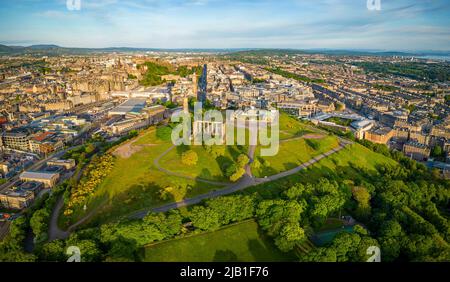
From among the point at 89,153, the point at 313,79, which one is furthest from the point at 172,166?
the point at 313,79

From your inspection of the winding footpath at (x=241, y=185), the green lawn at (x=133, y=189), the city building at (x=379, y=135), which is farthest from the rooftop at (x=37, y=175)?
the city building at (x=379, y=135)

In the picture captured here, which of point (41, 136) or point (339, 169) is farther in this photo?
point (41, 136)

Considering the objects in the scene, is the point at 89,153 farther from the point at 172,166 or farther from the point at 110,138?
the point at 172,166

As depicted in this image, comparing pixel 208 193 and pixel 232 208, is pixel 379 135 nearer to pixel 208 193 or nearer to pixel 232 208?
pixel 208 193

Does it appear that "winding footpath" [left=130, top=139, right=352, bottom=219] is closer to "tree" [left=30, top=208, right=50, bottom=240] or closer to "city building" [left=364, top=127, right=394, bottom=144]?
"tree" [left=30, top=208, right=50, bottom=240]

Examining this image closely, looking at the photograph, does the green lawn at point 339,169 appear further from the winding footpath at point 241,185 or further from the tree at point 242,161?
the tree at point 242,161

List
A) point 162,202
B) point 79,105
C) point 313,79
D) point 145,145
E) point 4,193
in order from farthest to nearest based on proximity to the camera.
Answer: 1. point 313,79
2. point 79,105
3. point 145,145
4. point 4,193
5. point 162,202

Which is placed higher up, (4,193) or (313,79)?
(313,79)

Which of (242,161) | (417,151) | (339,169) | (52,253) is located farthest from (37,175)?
(417,151)
